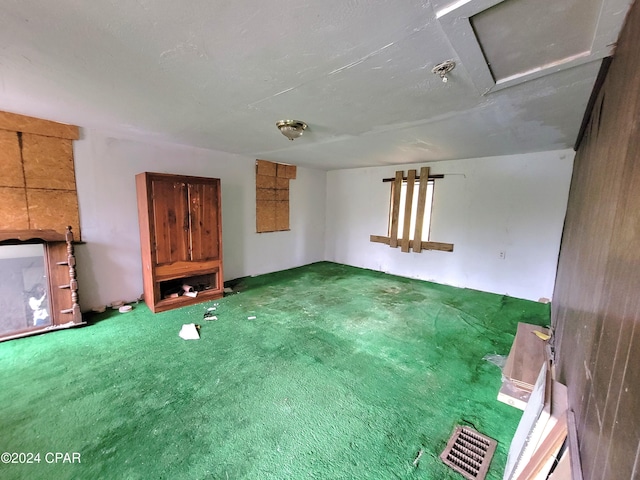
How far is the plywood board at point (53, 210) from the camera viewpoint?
277cm

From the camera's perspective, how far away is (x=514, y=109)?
209 cm

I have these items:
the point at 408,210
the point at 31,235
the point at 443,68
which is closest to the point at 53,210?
the point at 31,235

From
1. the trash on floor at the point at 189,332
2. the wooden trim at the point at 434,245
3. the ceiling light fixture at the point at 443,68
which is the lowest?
the trash on floor at the point at 189,332

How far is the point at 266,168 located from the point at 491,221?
12.9 feet

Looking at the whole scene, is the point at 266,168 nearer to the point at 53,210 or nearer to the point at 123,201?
the point at 123,201

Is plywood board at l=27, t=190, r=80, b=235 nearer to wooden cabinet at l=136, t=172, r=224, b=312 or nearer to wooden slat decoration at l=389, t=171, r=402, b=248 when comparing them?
wooden cabinet at l=136, t=172, r=224, b=312

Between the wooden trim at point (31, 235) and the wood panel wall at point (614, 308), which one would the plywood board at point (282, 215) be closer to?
the wooden trim at point (31, 235)

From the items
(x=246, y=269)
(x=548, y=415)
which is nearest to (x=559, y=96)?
(x=548, y=415)

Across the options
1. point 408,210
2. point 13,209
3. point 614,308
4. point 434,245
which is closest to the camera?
point 614,308

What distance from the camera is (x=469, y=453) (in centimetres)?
149

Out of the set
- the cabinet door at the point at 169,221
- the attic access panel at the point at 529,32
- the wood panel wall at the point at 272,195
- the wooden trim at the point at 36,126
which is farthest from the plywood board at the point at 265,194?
the attic access panel at the point at 529,32

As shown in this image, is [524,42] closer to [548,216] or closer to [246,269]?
[548,216]

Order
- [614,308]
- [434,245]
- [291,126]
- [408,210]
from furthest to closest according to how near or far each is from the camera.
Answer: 1. [408,210]
2. [434,245]
3. [291,126]
4. [614,308]

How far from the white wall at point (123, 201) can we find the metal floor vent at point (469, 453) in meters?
3.89
